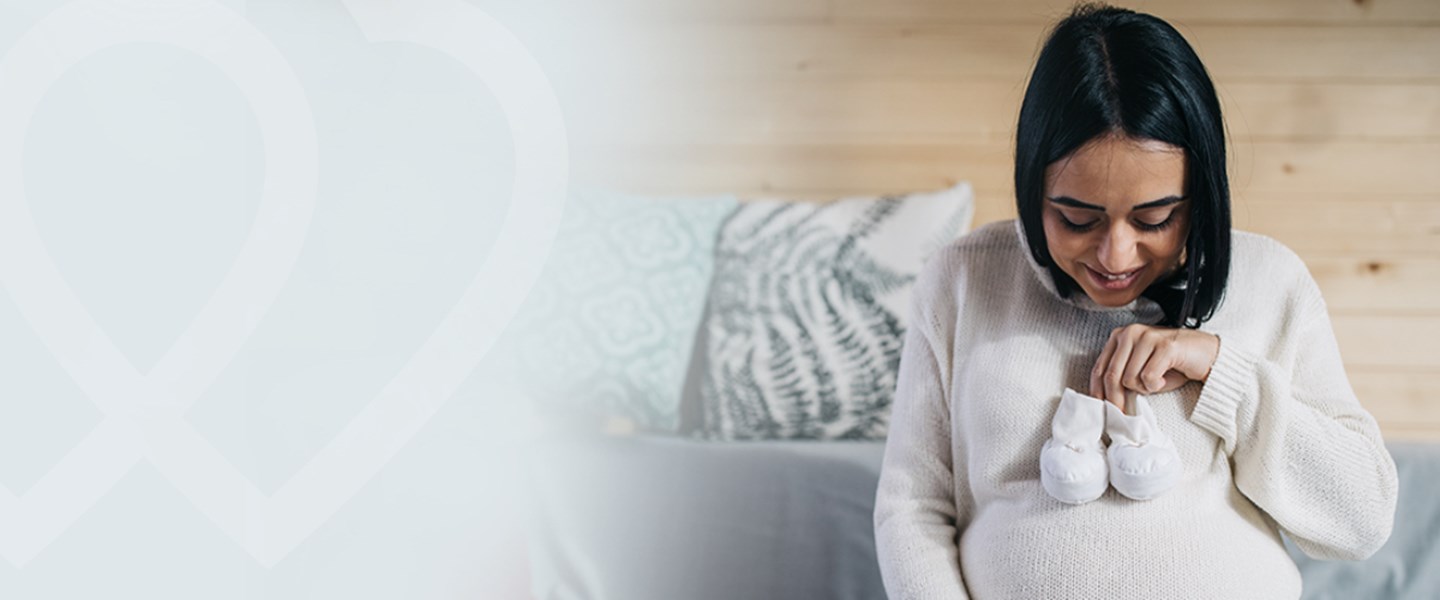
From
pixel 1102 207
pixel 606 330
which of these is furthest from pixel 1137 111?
pixel 606 330

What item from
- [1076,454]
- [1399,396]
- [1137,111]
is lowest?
[1399,396]

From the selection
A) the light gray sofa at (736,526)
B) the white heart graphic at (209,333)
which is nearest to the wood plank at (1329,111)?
the light gray sofa at (736,526)

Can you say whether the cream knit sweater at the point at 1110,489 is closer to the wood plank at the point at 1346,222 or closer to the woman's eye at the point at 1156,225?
the woman's eye at the point at 1156,225

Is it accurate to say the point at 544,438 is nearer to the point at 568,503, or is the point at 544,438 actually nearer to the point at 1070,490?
the point at 568,503

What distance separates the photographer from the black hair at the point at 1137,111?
986mm

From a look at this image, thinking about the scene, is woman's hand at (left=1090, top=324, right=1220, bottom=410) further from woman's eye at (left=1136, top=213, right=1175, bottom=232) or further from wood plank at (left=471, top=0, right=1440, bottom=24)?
wood plank at (left=471, top=0, right=1440, bottom=24)

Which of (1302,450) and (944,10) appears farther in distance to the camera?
(944,10)

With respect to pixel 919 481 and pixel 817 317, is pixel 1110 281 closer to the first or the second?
pixel 919 481

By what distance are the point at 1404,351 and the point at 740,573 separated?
124 cm

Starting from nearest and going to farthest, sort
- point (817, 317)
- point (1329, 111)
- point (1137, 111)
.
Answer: point (1137, 111), point (817, 317), point (1329, 111)

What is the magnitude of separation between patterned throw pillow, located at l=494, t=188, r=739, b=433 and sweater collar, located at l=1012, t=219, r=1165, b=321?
0.80 meters

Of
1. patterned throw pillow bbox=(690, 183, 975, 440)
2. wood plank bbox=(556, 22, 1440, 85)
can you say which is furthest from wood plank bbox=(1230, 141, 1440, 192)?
patterned throw pillow bbox=(690, 183, 975, 440)

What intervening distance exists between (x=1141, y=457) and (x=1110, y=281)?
159 millimetres

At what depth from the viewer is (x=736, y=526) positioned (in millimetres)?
1597
